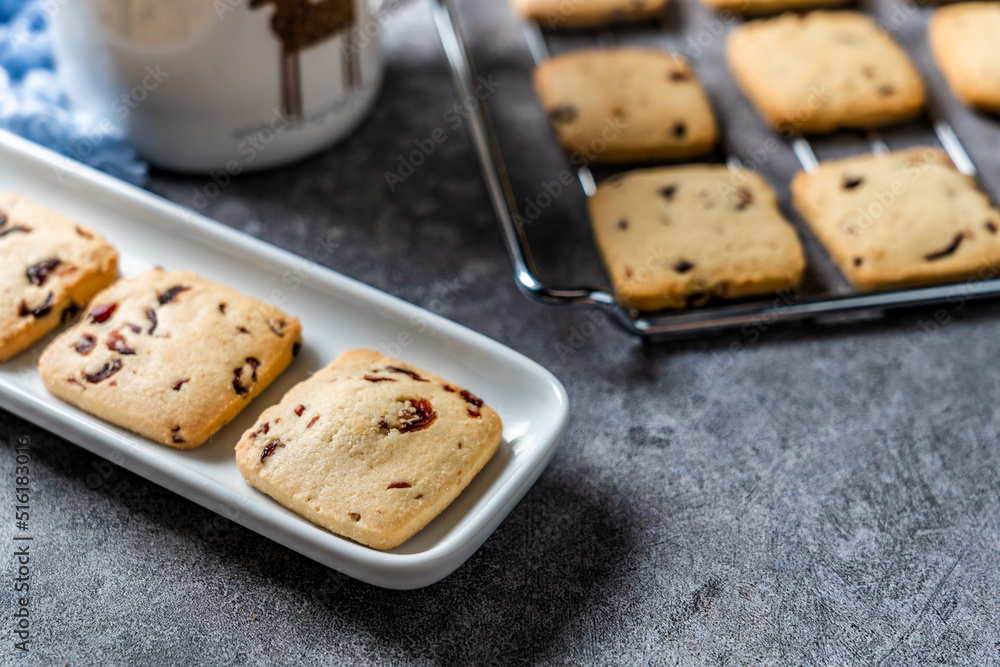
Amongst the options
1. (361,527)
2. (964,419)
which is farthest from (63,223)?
(964,419)

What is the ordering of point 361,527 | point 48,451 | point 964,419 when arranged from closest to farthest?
point 361,527, point 48,451, point 964,419

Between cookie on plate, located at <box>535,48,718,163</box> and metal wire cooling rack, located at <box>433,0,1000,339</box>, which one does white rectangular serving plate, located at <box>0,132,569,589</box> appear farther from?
cookie on plate, located at <box>535,48,718,163</box>

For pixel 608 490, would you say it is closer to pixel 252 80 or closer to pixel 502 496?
pixel 502 496

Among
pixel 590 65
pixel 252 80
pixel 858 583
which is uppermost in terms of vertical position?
pixel 252 80

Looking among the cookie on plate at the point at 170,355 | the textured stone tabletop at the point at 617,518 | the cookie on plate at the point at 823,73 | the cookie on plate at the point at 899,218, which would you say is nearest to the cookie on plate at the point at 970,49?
the cookie on plate at the point at 823,73

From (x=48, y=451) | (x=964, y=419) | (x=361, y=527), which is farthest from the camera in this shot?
(x=964, y=419)

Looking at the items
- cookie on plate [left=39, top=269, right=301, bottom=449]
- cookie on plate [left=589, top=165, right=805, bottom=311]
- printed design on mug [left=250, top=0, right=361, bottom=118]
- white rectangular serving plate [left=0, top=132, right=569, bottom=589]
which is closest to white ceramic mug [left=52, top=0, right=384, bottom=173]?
printed design on mug [left=250, top=0, right=361, bottom=118]
